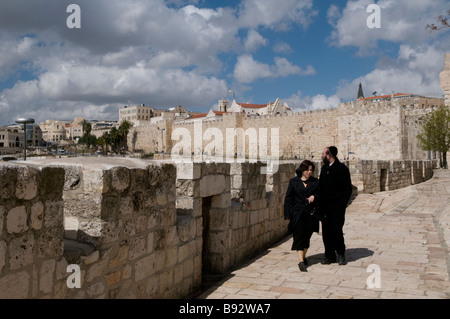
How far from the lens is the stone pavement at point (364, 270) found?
3.77 metres

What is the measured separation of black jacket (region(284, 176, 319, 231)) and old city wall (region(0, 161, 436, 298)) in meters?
0.67

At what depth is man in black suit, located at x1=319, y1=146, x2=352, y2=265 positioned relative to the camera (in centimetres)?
488

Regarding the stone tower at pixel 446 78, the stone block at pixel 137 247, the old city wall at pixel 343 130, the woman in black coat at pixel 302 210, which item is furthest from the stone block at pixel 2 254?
the old city wall at pixel 343 130

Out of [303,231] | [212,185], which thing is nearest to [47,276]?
[212,185]

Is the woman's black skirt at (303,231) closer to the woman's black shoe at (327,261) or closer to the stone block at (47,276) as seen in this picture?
the woman's black shoe at (327,261)

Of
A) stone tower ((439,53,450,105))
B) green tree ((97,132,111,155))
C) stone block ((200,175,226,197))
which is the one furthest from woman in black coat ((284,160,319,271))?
green tree ((97,132,111,155))

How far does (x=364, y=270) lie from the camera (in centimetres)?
455

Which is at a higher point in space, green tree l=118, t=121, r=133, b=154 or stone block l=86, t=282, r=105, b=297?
green tree l=118, t=121, r=133, b=154

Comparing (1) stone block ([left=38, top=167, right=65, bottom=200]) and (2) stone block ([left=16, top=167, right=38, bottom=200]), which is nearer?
(2) stone block ([left=16, top=167, right=38, bottom=200])

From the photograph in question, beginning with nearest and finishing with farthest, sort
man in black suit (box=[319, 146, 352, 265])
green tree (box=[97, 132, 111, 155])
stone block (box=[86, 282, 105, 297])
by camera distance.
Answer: stone block (box=[86, 282, 105, 297])
man in black suit (box=[319, 146, 352, 265])
green tree (box=[97, 132, 111, 155])

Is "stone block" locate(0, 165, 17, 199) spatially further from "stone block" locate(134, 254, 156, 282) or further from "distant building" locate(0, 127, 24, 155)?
"distant building" locate(0, 127, 24, 155)
